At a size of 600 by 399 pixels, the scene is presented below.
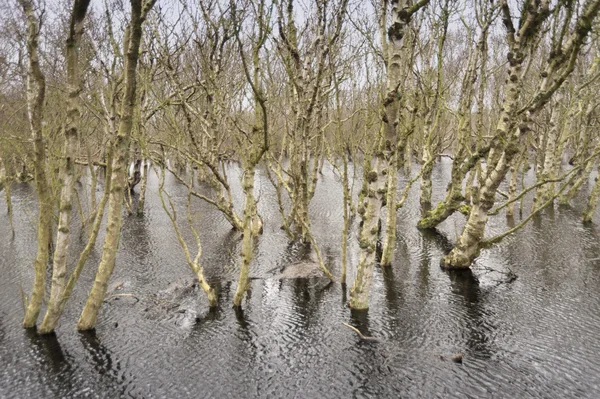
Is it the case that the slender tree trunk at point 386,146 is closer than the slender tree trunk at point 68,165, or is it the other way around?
the slender tree trunk at point 68,165

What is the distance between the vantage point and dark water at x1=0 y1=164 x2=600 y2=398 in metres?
7.89

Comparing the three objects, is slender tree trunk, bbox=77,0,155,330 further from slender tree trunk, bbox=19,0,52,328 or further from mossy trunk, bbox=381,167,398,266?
mossy trunk, bbox=381,167,398,266

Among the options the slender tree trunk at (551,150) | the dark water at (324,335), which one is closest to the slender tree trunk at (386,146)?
the dark water at (324,335)

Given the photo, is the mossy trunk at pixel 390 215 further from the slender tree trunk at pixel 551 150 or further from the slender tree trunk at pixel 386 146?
the slender tree trunk at pixel 551 150

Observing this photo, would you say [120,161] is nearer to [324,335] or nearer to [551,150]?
[324,335]

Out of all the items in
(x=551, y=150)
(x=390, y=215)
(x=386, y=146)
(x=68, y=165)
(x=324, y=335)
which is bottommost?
(x=324, y=335)

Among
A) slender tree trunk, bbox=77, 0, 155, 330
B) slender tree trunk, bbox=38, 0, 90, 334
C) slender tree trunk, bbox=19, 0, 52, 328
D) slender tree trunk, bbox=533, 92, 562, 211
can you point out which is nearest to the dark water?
slender tree trunk, bbox=38, 0, 90, 334

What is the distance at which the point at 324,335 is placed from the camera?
9648 mm

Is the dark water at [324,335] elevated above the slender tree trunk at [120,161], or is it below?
below

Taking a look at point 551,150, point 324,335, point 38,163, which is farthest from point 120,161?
point 551,150

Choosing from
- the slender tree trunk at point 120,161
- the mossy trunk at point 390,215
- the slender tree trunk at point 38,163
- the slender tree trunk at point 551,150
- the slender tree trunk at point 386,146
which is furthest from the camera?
the slender tree trunk at point 551,150

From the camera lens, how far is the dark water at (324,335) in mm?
7887

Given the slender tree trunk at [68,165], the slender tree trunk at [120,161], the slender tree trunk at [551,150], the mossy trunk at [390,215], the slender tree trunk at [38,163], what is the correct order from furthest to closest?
the slender tree trunk at [551,150]
the mossy trunk at [390,215]
the slender tree trunk at [38,163]
the slender tree trunk at [68,165]
the slender tree trunk at [120,161]

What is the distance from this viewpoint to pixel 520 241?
648 inches
